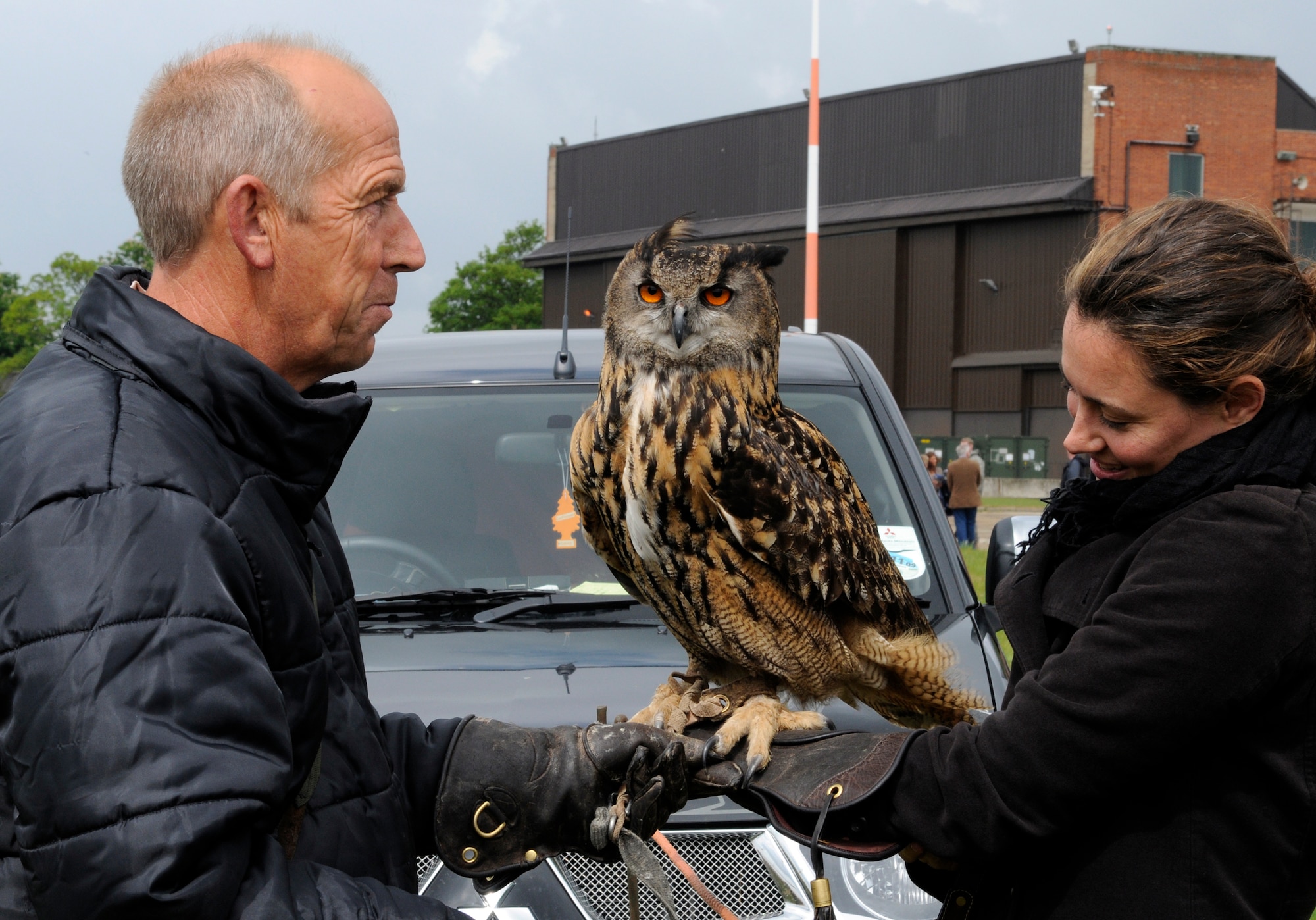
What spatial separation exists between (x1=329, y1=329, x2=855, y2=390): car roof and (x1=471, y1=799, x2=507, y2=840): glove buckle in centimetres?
171

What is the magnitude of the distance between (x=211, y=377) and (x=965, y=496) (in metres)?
16.5

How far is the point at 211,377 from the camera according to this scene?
4.90 feet

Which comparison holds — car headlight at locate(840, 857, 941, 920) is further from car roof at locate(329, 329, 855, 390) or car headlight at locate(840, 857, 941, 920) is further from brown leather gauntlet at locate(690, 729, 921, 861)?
car roof at locate(329, 329, 855, 390)

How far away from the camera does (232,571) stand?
4.56 feet

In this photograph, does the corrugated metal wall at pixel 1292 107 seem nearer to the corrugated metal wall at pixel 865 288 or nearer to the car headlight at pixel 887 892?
the corrugated metal wall at pixel 865 288

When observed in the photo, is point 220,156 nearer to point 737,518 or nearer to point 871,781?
point 871,781

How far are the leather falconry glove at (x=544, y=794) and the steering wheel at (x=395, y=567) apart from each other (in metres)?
1.09

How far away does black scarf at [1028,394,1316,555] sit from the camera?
65.3 inches

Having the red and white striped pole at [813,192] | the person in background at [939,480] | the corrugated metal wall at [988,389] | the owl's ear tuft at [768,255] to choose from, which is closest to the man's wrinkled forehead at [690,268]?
the owl's ear tuft at [768,255]

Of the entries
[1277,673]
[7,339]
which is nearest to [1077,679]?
[1277,673]

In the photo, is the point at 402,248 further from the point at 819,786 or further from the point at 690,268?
the point at 690,268

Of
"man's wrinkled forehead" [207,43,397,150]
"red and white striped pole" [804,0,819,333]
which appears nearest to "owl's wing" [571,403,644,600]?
"man's wrinkled forehead" [207,43,397,150]

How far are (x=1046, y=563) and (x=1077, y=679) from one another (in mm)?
286

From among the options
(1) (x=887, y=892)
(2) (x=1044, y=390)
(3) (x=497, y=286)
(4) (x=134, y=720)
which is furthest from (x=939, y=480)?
(3) (x=497, y=286)
